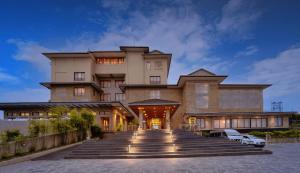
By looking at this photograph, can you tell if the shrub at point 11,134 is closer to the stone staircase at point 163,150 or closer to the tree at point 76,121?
the stone staircase at point 163,150

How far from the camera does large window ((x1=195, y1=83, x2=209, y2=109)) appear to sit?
45500 mm

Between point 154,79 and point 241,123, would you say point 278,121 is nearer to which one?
point 241,123

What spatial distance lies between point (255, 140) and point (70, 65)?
33.6m

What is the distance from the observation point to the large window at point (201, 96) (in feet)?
149

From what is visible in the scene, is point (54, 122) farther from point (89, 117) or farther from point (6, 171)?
point (6, 171)

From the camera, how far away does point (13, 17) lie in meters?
27.9

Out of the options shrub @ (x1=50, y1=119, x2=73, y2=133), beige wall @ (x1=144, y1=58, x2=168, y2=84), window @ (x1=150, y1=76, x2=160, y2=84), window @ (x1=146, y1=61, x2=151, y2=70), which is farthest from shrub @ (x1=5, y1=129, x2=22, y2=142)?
window @ (x1=146, y1=61, x2=151, y2=70)

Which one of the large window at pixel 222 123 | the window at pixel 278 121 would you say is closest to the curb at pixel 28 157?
the large window at pixel 222 123

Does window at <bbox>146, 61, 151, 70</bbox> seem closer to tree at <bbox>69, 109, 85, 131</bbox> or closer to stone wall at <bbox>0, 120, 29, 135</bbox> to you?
tree at <bbox>69, 109, 85, 131</bbox>

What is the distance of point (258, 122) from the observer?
1761 inches

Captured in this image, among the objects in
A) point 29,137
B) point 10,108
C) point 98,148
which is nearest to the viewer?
point 29,137

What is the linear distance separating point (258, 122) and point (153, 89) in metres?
18.1

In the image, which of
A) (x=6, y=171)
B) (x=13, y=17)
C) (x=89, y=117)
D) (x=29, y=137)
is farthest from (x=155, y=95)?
(x=6, y=171)

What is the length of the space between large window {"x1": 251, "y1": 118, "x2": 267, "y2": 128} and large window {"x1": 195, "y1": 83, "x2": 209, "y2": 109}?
7.87 metres
